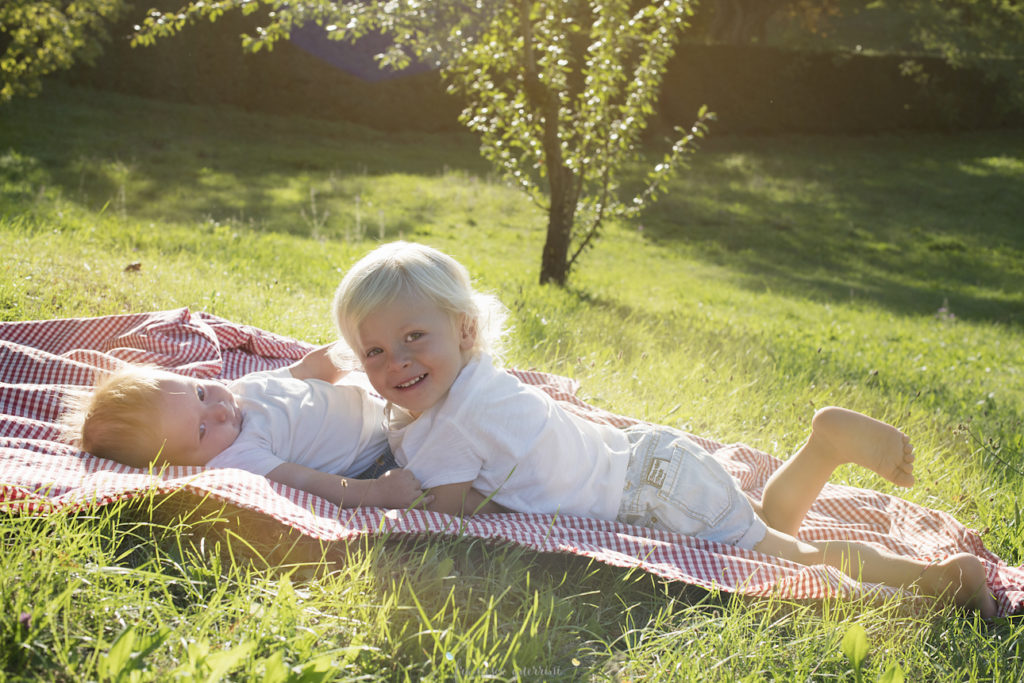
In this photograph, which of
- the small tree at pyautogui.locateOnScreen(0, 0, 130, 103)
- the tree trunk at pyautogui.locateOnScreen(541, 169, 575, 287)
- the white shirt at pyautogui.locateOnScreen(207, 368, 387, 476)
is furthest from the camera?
the small tree at pyautogui.locateOnScreen(0, 0, 130, 103)

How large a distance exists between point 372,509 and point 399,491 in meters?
0.11

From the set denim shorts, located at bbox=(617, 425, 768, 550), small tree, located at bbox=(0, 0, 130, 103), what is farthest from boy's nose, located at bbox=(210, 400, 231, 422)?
small tree, located at bbox=(0, 0, 130, 103)

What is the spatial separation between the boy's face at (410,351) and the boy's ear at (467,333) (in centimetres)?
5

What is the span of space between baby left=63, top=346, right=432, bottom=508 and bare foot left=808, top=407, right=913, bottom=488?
148 cm

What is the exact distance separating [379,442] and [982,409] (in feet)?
13.4

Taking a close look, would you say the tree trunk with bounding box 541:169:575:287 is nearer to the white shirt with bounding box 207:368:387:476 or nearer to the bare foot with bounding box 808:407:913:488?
the white shirt with bounding box 207:368:387:476

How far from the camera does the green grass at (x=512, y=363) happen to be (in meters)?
1.91

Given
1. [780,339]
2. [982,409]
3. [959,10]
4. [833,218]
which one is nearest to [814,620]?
[982,409]

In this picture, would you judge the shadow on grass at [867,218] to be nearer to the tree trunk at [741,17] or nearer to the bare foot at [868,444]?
the tree trunk at [741,17]

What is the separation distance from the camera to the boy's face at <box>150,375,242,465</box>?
2746mm

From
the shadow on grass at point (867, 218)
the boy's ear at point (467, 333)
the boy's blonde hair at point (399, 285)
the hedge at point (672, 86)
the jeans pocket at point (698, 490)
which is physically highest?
the hedge at point (672, 86)

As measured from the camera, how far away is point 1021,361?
26.1 ft

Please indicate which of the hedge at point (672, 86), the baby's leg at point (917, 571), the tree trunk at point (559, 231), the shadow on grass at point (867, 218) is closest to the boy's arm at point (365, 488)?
the baby's leg at point (917, 571)

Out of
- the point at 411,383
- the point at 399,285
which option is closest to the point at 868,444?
the point at 411,383
